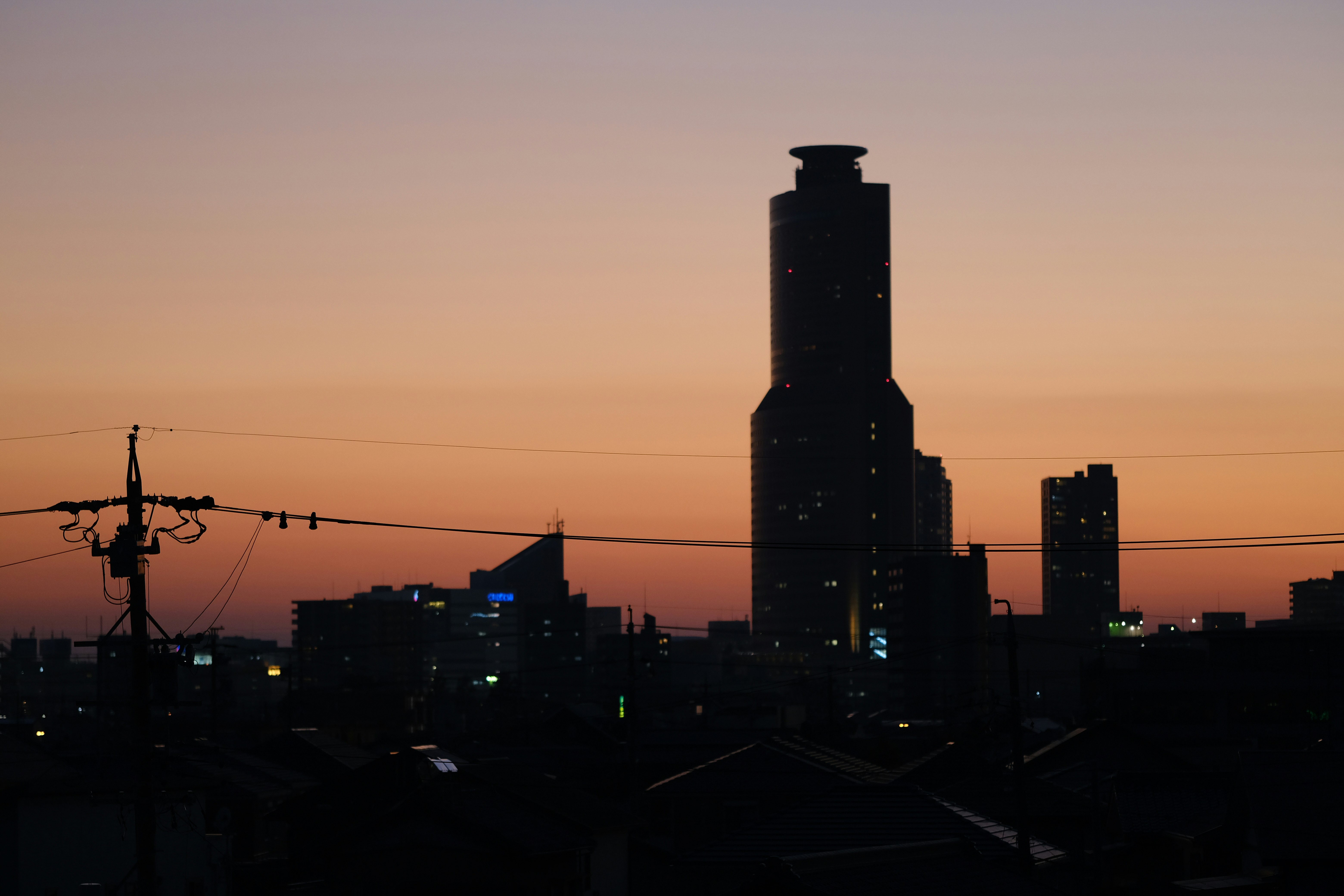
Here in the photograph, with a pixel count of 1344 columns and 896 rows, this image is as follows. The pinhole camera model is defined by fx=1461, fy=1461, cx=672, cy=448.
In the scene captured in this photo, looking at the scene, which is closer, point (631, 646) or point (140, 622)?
point (140, 622)

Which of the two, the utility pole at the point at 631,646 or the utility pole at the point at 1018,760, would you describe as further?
the utility pole at the point at 631,646

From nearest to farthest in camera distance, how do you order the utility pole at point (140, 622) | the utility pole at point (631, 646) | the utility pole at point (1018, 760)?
1. the utility pole at point (140, 622)
2. the utility pole at point (1018, 760)
3. the utility pole at point (631, 646)

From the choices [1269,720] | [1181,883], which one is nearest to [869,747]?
[1269,720]

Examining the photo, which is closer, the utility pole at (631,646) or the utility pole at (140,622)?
the utility pole at (140,622)

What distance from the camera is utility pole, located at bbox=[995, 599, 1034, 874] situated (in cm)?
4075

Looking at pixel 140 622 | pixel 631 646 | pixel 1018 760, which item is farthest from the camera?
pixel 631 646

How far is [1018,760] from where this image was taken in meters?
43.9

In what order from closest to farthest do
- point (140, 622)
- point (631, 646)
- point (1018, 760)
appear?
1. point (140, 622)
2. point (1018, 760)
3. point (631, 646)

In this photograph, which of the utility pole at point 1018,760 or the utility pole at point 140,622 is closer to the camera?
the utility pole at point 140,622

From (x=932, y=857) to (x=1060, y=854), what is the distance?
14.1 metres

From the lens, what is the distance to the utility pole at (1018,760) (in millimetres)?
40750

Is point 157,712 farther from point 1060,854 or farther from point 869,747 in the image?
point 1060,854

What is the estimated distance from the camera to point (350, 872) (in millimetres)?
43812

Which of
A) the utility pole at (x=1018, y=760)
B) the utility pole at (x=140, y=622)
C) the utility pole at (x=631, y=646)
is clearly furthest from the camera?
the utility pole at (x=631, y=646)
